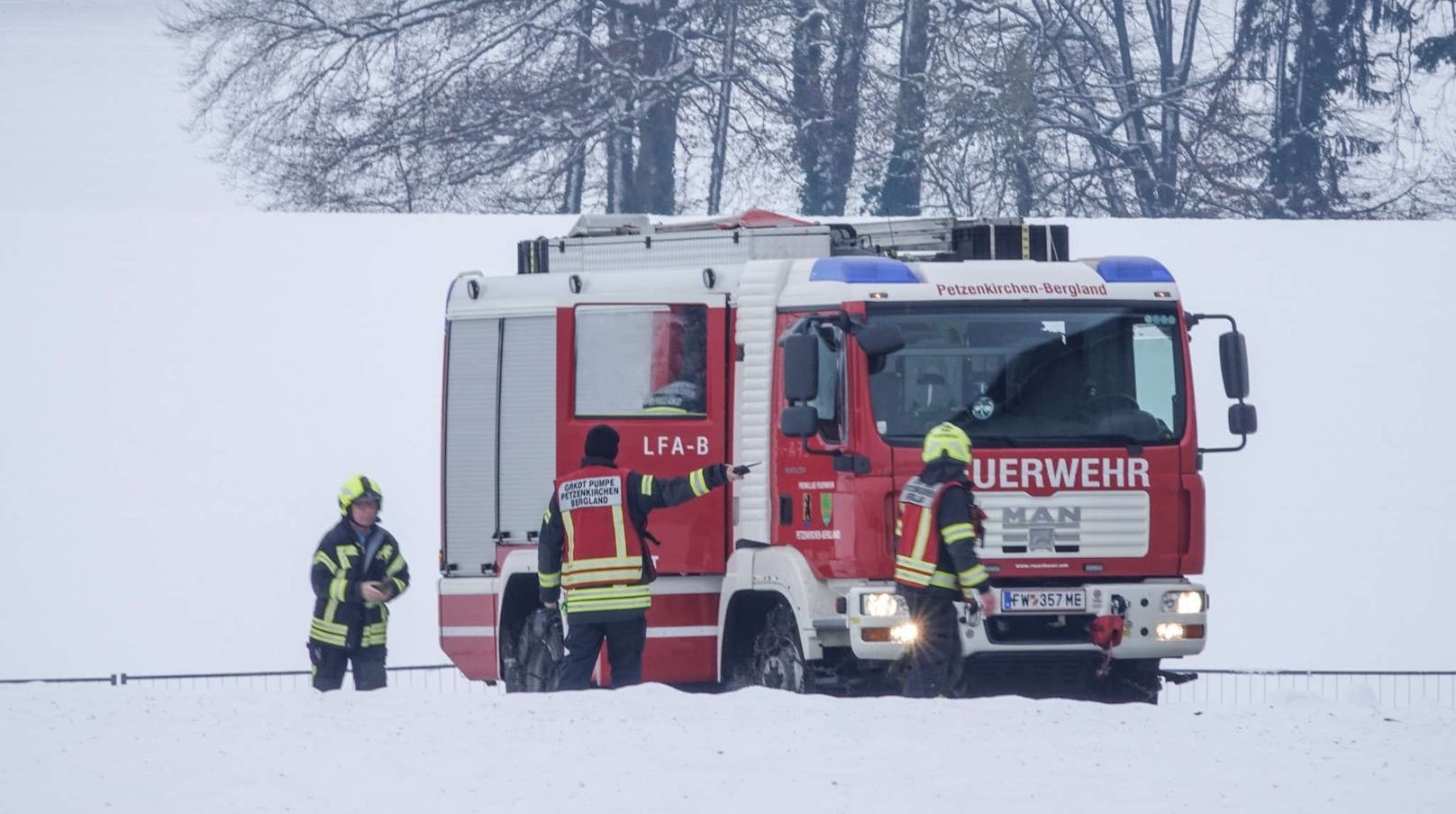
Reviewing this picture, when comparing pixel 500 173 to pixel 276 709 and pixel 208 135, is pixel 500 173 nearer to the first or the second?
pixel 208 135

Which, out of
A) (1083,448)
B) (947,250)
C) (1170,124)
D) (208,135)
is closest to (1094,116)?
(1170,124)

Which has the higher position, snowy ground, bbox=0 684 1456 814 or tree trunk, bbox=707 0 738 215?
tree trunk, bbox=707 0 738 215

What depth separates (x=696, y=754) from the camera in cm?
863

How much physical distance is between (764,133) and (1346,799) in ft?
83.4

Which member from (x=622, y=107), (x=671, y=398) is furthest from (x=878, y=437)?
(x=622, y=107)

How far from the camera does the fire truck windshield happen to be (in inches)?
421

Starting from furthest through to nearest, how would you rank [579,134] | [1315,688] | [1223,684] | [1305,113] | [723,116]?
[1305,113], [723,116], [579,134], [1315,688], [1223,684]

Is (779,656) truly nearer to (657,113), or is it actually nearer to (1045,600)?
(1045,600)

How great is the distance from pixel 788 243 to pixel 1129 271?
209 cm

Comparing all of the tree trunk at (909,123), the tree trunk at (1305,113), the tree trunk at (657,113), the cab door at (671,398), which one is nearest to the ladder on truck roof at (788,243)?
the cab door at (671,398)

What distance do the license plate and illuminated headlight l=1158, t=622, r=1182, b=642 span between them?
0.39 metres

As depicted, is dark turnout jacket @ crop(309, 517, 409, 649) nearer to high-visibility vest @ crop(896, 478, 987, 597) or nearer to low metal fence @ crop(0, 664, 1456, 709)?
low metal fence @ crop(0, 664, 1456, 709)

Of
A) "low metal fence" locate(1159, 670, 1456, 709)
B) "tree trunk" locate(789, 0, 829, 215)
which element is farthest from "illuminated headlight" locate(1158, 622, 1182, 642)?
"tree trunk" locate(789, 0, 829, 215)

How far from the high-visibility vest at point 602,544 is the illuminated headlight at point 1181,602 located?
2.51 m
